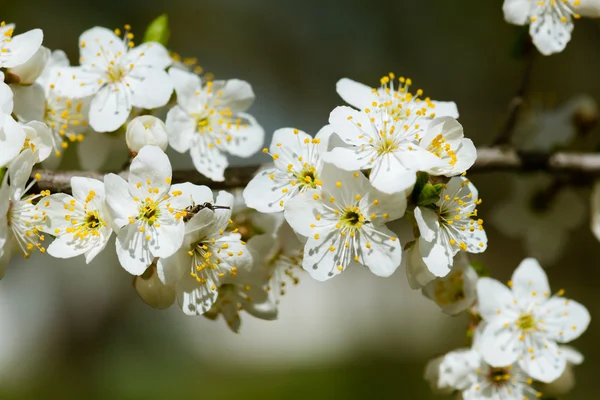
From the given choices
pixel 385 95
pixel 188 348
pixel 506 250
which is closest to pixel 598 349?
pixel 506 250

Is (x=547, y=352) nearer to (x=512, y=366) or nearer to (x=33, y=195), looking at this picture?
(x=512, y=366)

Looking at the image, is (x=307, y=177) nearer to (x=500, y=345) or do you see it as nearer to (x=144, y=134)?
(x=144, y=134)

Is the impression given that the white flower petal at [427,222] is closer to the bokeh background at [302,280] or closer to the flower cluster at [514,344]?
the flower cluster at [514,344]

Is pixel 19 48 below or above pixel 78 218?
above

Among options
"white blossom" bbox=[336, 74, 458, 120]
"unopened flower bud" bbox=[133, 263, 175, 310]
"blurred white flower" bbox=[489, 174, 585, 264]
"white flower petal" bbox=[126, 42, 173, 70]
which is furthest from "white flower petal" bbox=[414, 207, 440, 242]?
"blurred white flower" bbox=[489, 174, 585, 264]

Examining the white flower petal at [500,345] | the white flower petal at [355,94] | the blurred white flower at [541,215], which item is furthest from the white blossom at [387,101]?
the blurred white flower at [541,215]

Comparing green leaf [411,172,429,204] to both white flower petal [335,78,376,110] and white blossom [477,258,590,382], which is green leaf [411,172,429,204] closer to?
white flower petal [335,78,376,110]

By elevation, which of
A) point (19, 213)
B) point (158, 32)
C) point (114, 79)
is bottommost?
point (19, 213)

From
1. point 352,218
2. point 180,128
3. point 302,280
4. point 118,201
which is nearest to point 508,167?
point 352,218
